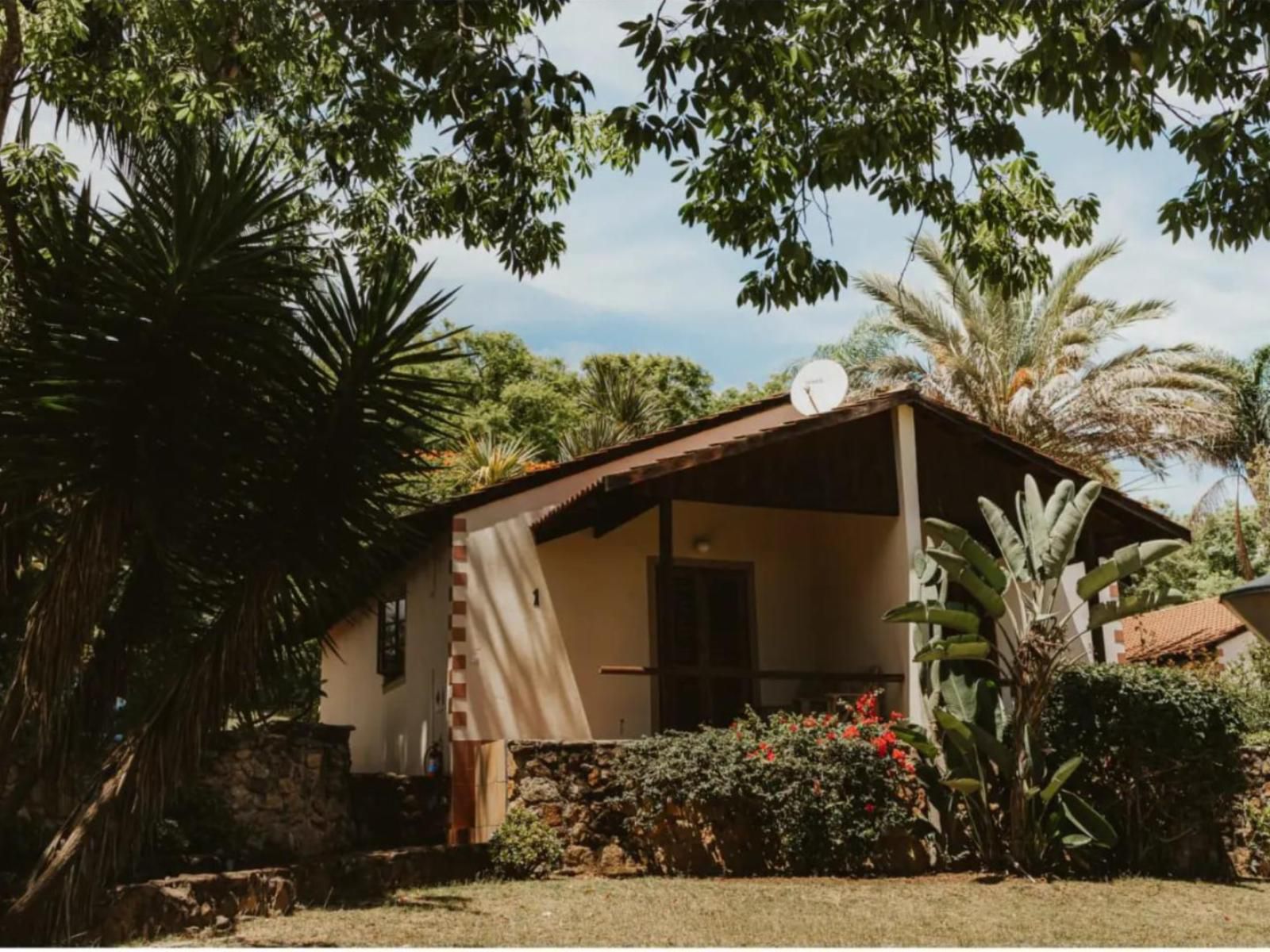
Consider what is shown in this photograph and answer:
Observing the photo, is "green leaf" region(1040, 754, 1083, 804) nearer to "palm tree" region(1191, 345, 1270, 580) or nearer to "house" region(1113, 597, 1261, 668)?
"house" region(1113, 597, 1261, 668)

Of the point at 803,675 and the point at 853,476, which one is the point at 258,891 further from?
the point at 853,476

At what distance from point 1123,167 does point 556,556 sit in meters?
8.64

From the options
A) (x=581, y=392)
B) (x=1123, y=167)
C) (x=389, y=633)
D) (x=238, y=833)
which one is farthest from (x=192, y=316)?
(x=581, y=392)

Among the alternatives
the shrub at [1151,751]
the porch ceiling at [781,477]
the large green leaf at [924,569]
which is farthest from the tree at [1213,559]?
the large green leaf at [924,569]

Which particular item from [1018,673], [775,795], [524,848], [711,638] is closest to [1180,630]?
[711,638]

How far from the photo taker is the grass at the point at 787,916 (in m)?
9.98

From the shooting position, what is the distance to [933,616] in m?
13.7

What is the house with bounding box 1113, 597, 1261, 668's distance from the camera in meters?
25.0

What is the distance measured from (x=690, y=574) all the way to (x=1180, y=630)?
58.3 feet

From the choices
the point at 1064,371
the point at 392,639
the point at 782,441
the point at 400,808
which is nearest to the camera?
the point at 400,808

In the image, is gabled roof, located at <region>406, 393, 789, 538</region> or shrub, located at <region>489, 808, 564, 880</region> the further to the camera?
gabled roof, located at <region>406, 393, 789, 538</region>

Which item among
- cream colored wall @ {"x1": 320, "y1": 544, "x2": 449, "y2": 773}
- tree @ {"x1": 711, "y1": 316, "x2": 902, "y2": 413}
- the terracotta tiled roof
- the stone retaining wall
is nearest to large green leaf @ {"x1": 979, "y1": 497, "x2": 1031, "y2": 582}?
the stone retaining wall

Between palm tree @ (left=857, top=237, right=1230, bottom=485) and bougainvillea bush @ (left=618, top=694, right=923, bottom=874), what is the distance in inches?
696

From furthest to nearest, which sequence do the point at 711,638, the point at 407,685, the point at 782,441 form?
the point at 407,685
the point at 711,638
the point at 782,441
